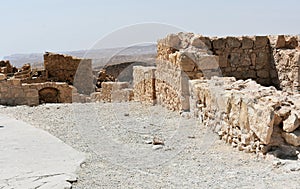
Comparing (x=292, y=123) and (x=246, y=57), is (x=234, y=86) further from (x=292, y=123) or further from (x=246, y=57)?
(x=246, y=57)

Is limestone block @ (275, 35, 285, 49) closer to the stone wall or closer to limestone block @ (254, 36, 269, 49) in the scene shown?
the stone wall

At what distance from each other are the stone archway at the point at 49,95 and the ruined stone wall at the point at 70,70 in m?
5.01

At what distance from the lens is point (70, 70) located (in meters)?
21.0

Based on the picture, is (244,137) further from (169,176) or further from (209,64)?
(209,64)

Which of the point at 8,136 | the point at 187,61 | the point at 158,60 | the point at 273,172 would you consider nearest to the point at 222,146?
the point at 273,172

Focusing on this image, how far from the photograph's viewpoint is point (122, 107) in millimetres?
9547

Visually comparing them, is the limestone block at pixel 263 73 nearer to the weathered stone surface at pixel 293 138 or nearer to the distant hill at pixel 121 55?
the distant hill at pixel 121 55

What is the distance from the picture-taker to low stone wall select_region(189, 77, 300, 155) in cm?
460

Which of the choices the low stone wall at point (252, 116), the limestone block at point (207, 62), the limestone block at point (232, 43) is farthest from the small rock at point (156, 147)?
the limestone block at point (232, 43)

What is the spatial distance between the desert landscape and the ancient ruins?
2 centimetres

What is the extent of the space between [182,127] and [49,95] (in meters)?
9.01

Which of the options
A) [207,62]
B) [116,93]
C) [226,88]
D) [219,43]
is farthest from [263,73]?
[116,93]

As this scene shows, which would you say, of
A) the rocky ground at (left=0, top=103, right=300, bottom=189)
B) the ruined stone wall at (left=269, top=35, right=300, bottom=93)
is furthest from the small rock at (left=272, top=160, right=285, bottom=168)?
the ruined stone wall at (left=269, top=35, right=300, bottom=93)

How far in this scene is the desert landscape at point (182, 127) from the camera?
169 inches
